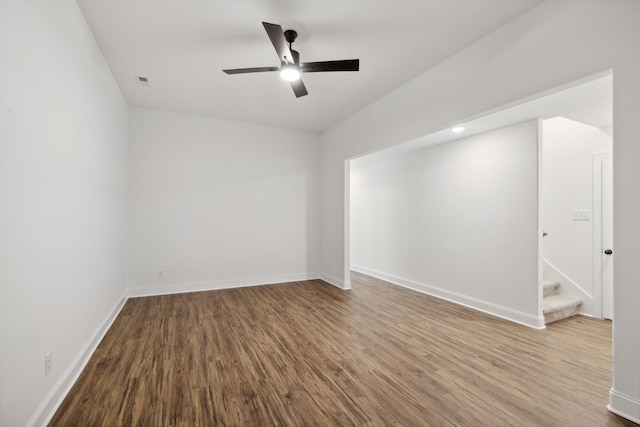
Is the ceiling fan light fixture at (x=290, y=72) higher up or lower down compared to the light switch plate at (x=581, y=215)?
higher up

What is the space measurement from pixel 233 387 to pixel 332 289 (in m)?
2.95

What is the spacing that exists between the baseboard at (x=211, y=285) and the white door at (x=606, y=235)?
13.6 feet

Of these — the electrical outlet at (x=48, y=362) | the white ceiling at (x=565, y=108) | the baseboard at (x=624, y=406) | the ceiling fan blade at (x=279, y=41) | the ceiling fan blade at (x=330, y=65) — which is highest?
the ceiling fan blade at (x=279, y=41)

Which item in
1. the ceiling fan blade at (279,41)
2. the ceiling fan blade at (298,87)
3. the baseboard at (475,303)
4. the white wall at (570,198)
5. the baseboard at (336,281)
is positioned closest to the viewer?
the ceiling fan blade at (279,41)

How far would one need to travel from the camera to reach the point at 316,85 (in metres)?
3.67

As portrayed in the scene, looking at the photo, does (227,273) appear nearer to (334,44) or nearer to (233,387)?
(233,387)

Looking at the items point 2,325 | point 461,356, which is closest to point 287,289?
point 461,356

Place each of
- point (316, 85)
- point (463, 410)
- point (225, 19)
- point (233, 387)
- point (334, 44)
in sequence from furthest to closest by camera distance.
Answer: point (316, 85) → point (334, 44) → point (225, 19) → point (233, 387) → point (463, 410)

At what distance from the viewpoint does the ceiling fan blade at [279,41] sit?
2.10 meters

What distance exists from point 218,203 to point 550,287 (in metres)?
5.11

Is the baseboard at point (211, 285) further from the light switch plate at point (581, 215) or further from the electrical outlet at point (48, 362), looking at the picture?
the light switch plate at point (581, 215)

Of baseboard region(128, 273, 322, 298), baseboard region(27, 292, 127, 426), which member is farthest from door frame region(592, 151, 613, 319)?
baseboard region(27, 292, 127, 426)

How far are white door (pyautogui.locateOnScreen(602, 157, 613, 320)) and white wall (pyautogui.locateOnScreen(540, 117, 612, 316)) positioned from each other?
0.12 meters

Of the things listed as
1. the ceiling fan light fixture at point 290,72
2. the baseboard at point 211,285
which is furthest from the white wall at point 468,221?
the ceiling fan light fixture at point 290,72
